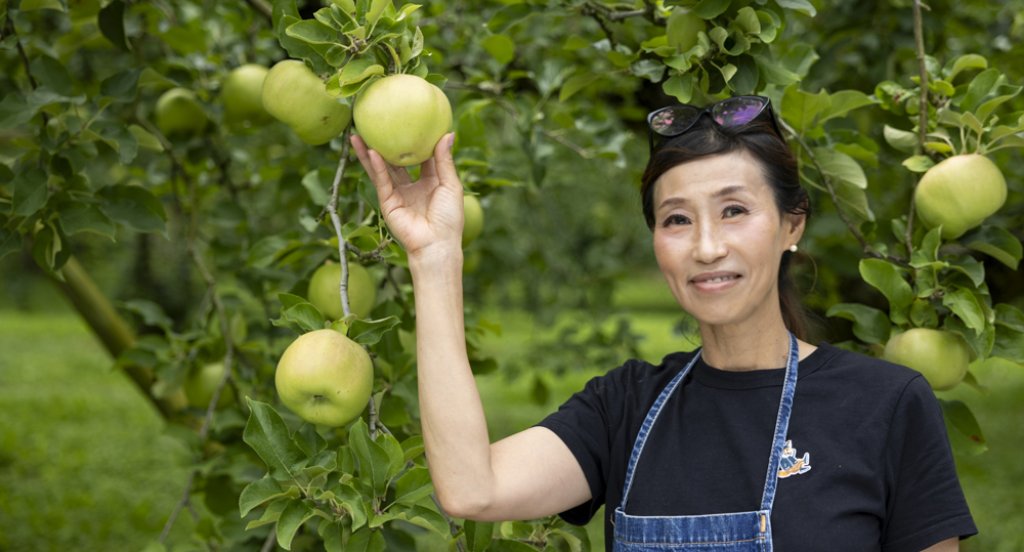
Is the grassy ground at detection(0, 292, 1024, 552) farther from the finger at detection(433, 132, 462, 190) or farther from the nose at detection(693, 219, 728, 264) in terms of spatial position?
the nose at detection(693, 219, 728, 264)

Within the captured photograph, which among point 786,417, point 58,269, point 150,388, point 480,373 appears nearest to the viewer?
point 786,417

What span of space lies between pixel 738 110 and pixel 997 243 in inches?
21.9

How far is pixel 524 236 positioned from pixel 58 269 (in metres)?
3.84

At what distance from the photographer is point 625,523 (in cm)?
136

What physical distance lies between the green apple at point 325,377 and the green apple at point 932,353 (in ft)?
2.64

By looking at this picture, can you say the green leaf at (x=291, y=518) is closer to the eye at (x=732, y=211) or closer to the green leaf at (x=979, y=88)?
the eye at (x=732, y=211)

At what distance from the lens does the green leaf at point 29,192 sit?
1.65 m

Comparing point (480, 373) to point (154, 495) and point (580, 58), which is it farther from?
Result: point (154, 495)

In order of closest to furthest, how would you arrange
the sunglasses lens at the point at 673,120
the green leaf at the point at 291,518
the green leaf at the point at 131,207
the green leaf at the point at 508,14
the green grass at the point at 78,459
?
the green leaf at the point at 291,518 < the sunglasses lens at the point at 673,120 < the green leaf at the point at 131,207 < the green leaf at the point at 508,14 < the green grass at the point at 78,459

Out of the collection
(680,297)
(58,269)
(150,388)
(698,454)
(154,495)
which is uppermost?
(680,297)

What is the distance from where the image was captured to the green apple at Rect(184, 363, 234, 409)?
225 centimetres

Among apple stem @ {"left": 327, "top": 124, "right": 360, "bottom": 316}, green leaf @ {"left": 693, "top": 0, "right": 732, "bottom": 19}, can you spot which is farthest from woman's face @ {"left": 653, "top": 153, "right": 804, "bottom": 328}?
apple stem @ {"left": 327, "top": 124, "right": 360, "bottom": 316}

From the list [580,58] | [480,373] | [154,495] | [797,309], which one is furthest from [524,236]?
[797,309]

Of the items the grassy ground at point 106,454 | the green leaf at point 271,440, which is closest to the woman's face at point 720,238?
the green leaf at point 271,440
